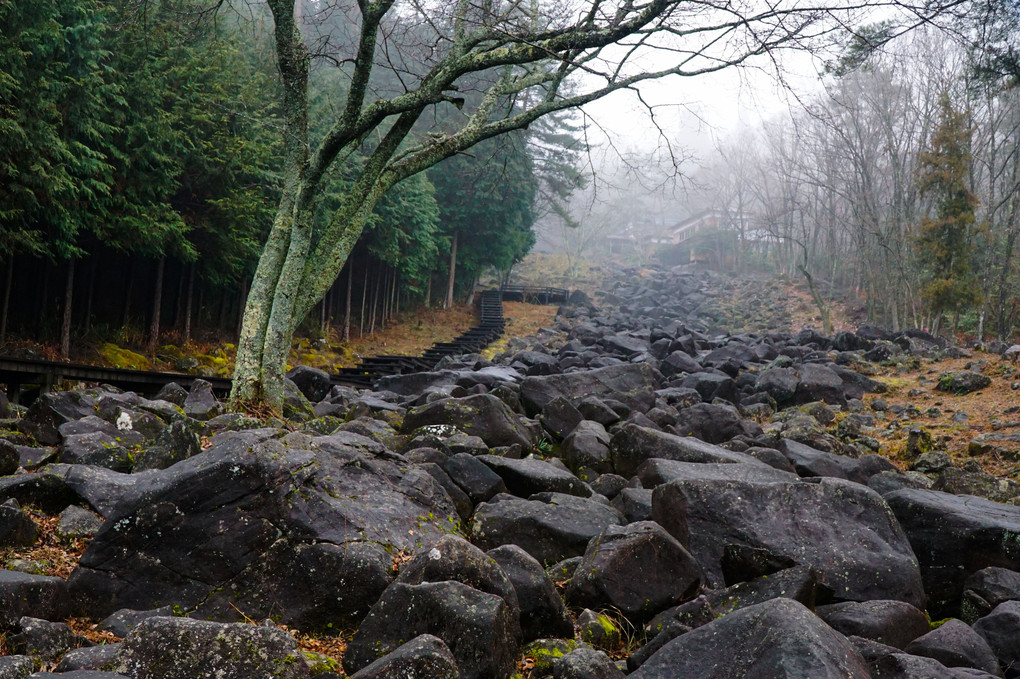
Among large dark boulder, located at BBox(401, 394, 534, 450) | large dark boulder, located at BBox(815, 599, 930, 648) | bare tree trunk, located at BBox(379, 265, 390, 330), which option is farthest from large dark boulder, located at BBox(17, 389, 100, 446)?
bare tree trunk, located at BBox(379, 265, 390, 330)

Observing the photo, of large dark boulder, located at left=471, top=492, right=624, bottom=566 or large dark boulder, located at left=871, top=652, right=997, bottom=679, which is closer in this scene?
large dark boulder, located at left=871, top=652, right=997, bottom=679

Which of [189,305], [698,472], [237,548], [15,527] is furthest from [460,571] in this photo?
[189,305]

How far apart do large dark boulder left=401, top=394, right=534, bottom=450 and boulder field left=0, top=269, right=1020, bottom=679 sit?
75 centimetres

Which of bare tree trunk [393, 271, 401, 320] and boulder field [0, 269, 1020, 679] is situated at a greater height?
bare tree trunk [393, 271, 401, 320]

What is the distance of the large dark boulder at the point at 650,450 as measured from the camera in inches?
279

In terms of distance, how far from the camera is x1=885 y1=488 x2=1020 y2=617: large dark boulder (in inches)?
189

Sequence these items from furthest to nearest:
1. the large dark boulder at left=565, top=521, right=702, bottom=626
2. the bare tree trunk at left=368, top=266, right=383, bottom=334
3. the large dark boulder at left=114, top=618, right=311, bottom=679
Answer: the bare tree trunk at left=368, top=266, right=383, bottom=334, the large dark boulder at left=565, top=521, right=702, bottom=626, the large dark boulder at left=114, top=618, right=311, bottom=679

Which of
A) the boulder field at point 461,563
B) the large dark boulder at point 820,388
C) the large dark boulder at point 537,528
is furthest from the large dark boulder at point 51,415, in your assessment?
the large dark boulder at point 820,388

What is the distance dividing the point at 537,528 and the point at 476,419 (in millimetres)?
3089

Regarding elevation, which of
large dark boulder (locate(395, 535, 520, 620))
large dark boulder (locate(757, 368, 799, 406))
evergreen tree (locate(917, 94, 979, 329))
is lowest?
large dark boulder (locate(395, 535, 520, 620))

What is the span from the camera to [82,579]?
3.58 m

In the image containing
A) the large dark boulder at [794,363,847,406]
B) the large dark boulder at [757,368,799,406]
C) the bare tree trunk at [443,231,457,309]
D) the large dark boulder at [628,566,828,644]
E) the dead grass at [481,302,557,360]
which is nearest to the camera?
the large dark boulder at [628,566,828,644]

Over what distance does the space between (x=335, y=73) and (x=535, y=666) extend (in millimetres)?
28305

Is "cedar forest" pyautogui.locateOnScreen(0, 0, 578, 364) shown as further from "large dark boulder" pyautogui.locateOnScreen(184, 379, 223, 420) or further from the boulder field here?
the boulder field
